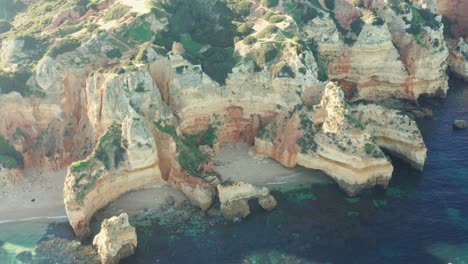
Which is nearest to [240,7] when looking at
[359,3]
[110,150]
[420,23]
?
[359,3]

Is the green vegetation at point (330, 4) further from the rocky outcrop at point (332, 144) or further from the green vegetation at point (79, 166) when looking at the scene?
the green vegetation at point (79, 166)

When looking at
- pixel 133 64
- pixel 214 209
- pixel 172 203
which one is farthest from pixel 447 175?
pixel 133 64

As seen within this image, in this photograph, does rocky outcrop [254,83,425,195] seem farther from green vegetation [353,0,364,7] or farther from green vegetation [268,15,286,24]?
green vegetation [353,0,364,7]

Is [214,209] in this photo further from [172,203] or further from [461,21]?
[461,21]

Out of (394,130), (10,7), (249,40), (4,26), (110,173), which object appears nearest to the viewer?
(110,173)

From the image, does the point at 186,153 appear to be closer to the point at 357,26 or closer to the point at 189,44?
the point at 189,44

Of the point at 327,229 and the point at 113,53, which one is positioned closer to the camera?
the point at 327,229
